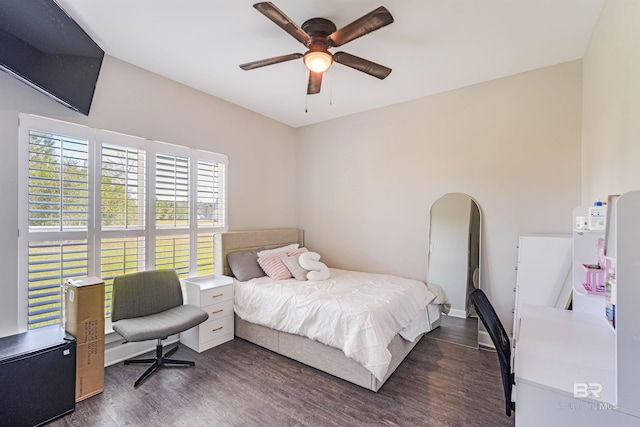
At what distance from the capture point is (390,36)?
91.1 inches

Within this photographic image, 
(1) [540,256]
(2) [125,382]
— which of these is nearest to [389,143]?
(1) [540,256]

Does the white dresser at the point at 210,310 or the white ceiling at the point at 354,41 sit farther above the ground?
the white ceiling at the point at 354,41

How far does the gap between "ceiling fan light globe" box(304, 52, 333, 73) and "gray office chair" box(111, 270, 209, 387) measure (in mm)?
2415

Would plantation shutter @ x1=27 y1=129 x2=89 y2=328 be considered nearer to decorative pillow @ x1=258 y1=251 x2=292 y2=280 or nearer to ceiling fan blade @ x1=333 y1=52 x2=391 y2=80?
decorative pillow @ x1=258 y1=251 x2=292 y2=280

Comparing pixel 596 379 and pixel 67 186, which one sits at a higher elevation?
pixel 67 186

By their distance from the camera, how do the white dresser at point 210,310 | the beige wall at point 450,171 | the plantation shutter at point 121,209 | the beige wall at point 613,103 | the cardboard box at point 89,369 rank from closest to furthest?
the beige wall at point 613,103, the cardboard box at point 89,369, the plantation shutter at point 121,209, the beige wall at point 450,171, the white dresser at point 210,310

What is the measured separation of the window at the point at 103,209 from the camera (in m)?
2.19

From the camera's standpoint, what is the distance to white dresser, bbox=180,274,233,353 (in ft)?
9.52

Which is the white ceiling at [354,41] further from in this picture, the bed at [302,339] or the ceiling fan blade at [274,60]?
the bed at [302,339]

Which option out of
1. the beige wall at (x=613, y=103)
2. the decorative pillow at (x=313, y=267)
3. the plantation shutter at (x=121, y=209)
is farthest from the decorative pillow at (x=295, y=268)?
the beige wall at (x=613, y=103)

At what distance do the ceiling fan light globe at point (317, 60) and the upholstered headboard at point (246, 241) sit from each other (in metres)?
2.23

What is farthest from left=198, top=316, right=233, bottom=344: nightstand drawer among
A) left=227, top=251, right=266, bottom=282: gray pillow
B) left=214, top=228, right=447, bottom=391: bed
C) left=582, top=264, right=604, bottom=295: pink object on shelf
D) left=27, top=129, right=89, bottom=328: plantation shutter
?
left=582, top=264, right=604, bottom=295: pink object on shelf

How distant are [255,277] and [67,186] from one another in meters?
1.98

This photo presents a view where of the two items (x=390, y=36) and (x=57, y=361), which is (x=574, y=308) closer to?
(x=390, y=36)
